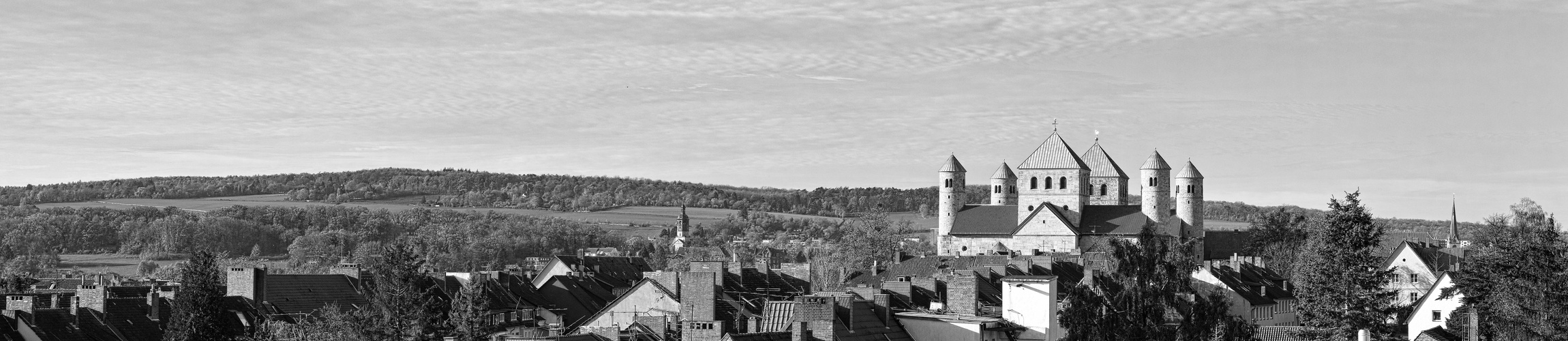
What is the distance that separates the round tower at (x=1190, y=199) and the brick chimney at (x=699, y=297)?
9877 centimetres

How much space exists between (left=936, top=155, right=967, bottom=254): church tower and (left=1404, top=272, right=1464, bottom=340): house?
2672 inches

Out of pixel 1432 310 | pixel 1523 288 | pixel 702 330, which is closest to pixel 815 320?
pixel 702 330

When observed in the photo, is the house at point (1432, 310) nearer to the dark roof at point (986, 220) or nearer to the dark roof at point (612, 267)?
the dark roof at point (612, 267)

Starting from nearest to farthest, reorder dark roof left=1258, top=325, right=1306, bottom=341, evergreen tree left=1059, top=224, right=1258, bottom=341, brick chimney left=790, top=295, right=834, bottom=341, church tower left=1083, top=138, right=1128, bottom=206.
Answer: brick chimney left=790, top=295, right=834, bottom=341 < evergreen tree left=1059, top=224, right=1258, bottom=341 < dark roof left=1258, top=325, right=1306, bottom=341 < church tower left=1083, top=138, right=1128, bottom=206

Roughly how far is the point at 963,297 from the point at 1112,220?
89.6 m

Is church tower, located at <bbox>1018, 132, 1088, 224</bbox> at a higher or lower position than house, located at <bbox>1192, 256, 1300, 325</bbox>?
higher

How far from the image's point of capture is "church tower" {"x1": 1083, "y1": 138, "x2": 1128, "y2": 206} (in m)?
142

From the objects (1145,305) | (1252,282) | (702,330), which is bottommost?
(1252,282)

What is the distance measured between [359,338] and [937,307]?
15251 millimetres

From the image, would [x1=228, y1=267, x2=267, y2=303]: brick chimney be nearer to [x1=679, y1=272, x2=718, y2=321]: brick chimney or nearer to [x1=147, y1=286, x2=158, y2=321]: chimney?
[x1=147, y1=286, x2=158, y2=321]: chimney

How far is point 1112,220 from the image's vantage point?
5103 inches

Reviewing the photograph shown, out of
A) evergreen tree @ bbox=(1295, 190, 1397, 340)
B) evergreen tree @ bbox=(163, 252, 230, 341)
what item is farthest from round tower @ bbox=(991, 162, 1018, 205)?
evergreen tree @ bbox=(163, 252, 230, 341)

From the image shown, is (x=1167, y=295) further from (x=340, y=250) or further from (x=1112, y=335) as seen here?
→ (x=340, y=250)

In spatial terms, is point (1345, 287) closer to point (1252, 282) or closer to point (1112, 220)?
point (1252, 282)
